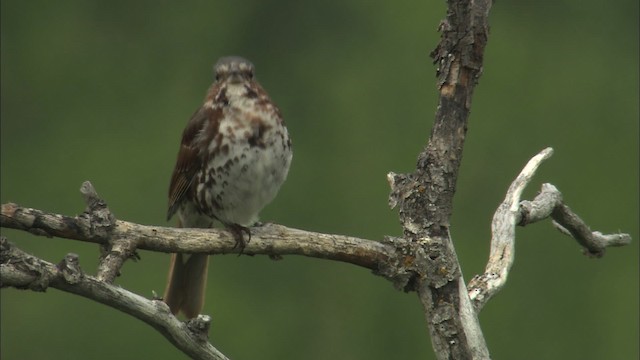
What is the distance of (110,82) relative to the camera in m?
17.6

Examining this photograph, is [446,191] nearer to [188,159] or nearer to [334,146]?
[188,159]

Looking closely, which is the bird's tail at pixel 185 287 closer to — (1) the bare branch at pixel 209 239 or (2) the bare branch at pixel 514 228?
(1) the bare branch at pixel 209 239

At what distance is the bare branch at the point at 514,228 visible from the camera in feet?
18.2

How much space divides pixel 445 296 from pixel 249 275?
963cm

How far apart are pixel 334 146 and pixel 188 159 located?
9704 mm

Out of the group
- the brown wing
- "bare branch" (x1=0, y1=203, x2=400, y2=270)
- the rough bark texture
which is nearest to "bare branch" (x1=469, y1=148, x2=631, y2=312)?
the rough bark texture

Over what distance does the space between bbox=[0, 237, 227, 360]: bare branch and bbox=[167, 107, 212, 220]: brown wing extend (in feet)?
5.42

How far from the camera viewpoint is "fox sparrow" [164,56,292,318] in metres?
6.21

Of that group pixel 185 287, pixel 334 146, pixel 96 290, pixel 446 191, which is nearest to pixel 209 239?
pixel 96 290

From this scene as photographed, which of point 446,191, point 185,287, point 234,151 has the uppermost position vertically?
point 234,151

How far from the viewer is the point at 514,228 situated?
18.7 feet

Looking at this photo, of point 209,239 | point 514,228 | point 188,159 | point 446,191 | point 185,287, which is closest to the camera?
point 209,239

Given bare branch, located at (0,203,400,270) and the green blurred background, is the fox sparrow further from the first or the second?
the green blurred background

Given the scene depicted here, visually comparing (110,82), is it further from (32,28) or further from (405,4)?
(405,4)
